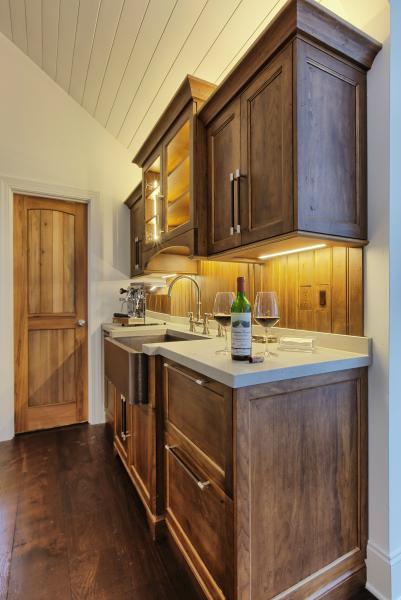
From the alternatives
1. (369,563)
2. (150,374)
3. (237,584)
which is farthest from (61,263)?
(369,563)

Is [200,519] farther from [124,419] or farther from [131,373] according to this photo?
[124,419]

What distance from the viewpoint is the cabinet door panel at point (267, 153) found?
114 centimetres

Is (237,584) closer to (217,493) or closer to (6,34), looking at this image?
(217,493)

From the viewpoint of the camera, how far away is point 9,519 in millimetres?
1654

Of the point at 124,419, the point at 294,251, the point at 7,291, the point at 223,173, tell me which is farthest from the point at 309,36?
the point at 7,291

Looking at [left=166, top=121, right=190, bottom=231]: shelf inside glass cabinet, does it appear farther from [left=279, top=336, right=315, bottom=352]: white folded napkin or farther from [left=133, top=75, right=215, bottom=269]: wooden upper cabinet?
[left=279, top=336, right=315, bottom=352]: white folded napkin

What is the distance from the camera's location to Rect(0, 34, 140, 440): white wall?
105 inches

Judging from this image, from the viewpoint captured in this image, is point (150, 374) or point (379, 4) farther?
point (150, 374)

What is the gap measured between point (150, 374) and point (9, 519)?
3.60ft

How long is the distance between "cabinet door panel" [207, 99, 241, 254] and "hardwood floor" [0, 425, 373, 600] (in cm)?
147

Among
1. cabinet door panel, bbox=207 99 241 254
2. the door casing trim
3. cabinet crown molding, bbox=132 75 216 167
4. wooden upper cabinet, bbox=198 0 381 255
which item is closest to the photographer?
wooden upper cabinet, bbox=198 0 381 255

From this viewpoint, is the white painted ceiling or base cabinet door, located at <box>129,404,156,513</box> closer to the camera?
base cabinet door, located at <box>129,404,156,513</box>

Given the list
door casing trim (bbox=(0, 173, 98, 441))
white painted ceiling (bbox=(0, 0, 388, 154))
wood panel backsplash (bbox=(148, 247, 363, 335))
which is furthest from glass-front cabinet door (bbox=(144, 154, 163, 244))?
door casing trim (bbox=(0, 173, 98, 441))

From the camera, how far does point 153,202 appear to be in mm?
2561
